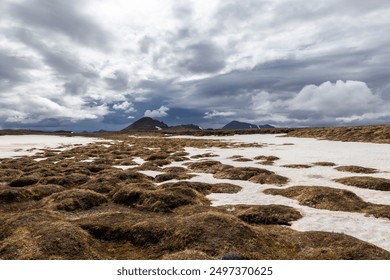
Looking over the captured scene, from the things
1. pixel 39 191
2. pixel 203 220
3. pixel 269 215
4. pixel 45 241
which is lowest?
pixel 269 215

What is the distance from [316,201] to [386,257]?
8421mm

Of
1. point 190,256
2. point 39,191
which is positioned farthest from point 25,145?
point 190,256

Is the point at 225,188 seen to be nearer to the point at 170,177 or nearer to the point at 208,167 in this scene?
the point at 170,177

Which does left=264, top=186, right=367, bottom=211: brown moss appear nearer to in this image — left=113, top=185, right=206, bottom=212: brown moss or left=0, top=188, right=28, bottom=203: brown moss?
left=113, top=185, right=206, bottom=212: brown moss

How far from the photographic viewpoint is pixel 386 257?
35.5 ft

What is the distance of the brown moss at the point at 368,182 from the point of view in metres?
22.6

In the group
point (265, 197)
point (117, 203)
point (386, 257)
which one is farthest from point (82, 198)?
point (386, 257)

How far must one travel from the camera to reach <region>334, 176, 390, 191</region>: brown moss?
22.6 meters

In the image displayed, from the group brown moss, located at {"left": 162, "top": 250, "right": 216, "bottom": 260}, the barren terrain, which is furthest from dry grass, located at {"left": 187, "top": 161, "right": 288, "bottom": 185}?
brown moss, located at {"left": 162, "top": 250, "right": 216, "bottom": 260}

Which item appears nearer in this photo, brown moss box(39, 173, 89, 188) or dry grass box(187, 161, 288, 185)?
dry grass box(187, 161, 288, 185)

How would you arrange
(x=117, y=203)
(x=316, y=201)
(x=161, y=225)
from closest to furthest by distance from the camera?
(x=161, y=225) → (x=316, y=201) → (x=117, y=203)

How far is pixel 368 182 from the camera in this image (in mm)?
23719

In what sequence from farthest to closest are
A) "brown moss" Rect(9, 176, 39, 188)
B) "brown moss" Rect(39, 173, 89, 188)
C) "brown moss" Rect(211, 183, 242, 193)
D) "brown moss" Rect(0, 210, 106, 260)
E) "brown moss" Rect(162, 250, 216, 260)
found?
"brown moss" Rect(9, 176, 39, 188) < "brown moss" Rect(39, 173, 89, 188) < "brown moss" Rect(211, 183, 242, 193) < "brown moss" Rect(0, 210, 106, 260) < "brown moss" Rect(162, 250, 216, 260)
